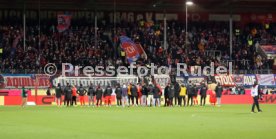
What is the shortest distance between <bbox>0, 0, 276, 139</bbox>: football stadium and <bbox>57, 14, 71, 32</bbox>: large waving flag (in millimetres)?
103

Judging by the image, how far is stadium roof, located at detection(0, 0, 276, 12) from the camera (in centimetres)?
6546

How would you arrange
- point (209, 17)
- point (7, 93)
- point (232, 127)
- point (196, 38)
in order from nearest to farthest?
point (232, 127)
point (7, 93)
point (196, 38)
point (209, 17)

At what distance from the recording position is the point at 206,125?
77.0ft

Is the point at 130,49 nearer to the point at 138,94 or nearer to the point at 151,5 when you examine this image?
the point at 151,5

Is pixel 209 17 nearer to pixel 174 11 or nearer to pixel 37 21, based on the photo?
pixel 174 11

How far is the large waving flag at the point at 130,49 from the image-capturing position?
6222 cm

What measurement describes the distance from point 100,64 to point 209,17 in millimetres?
19584

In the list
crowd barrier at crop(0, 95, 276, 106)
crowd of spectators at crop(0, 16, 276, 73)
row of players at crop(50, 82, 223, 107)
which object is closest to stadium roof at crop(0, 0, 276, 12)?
crowd of spectators at crop(0, 16, 276, 73)

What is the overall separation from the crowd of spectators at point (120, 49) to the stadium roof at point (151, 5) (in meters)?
2.01

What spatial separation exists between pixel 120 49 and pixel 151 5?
796 centimetres

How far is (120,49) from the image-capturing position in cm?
6294

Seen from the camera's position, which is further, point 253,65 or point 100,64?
point 253,65

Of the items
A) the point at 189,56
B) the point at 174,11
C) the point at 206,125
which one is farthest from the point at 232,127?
the point at 174,11

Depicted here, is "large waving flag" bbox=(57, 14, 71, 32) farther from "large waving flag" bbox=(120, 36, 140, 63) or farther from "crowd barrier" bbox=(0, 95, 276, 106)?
"crowd barrier" bbox=(0, 95, 276, 106)
